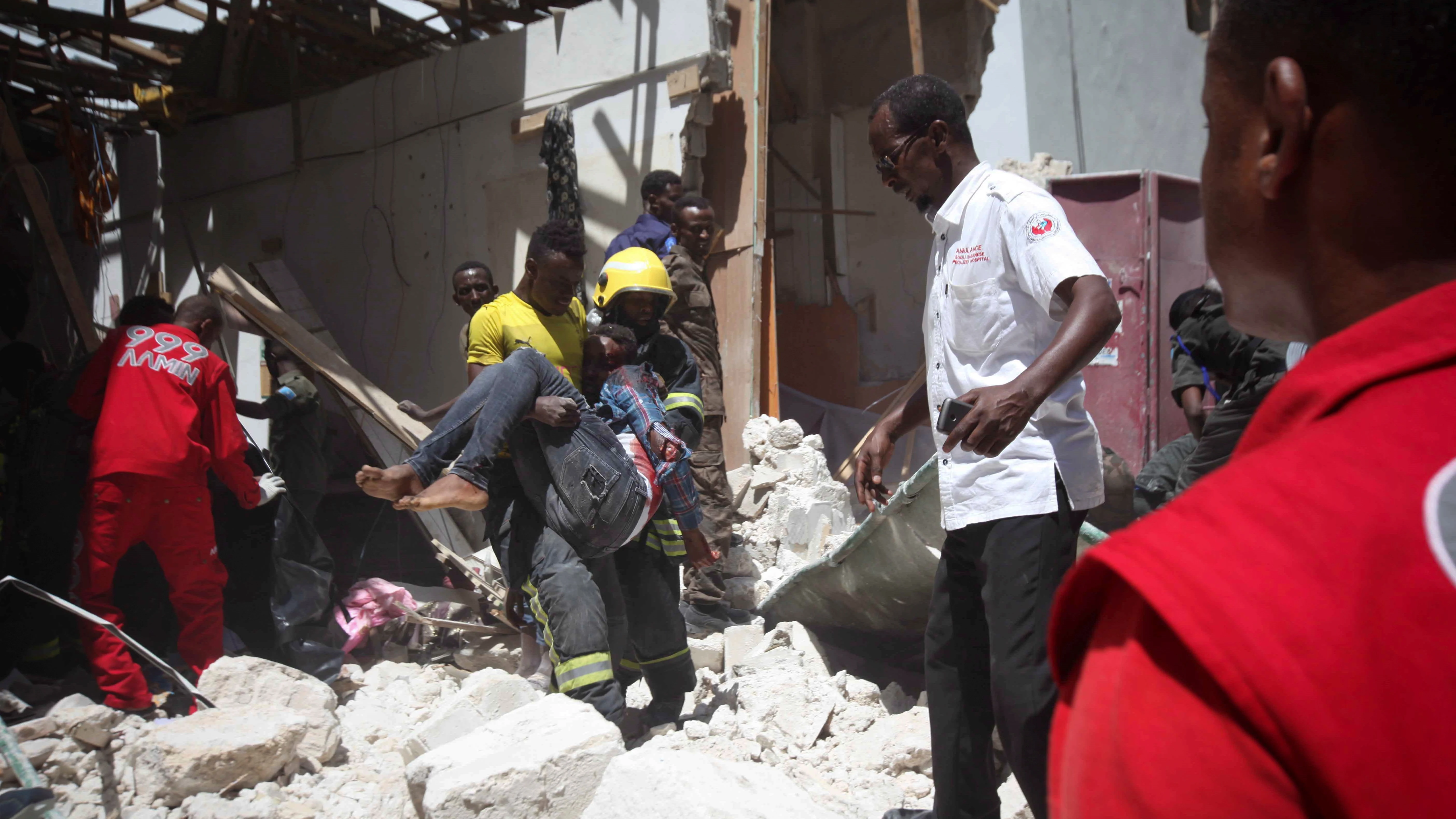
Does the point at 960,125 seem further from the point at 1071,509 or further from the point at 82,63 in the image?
the point at 82,63

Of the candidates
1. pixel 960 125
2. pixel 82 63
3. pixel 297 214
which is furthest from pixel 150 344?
pixel 82 63

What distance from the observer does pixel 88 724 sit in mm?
3320

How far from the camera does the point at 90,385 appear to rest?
4.07 meters

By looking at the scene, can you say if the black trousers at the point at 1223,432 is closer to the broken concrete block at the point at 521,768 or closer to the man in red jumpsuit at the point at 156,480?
the broken concrete block at the point at 521,768

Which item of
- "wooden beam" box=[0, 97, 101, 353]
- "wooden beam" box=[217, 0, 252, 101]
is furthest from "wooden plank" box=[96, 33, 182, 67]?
"wooden beam" box=[0, 97, 101, 353]

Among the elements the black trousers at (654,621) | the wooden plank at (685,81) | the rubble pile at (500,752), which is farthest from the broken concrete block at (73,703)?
the wooden plank at (685,81)

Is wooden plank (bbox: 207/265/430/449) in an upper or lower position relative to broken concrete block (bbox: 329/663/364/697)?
upper

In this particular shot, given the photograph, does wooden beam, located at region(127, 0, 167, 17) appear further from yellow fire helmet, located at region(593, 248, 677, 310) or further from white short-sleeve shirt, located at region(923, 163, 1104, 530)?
white short-sleeve shirt, located at region(923, 163, 1104, 530)

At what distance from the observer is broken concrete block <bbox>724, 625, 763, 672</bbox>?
4.16 m

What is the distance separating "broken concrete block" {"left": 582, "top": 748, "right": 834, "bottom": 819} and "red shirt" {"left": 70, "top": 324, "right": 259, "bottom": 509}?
8.43 feet

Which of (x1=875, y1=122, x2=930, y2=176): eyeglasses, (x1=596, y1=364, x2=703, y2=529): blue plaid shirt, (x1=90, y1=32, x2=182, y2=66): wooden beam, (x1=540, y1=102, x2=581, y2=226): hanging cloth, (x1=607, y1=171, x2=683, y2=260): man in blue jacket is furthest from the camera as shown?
(x1=90, y1=32, x2=182, y2=66): wooden beam

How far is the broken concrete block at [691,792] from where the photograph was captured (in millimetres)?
2248

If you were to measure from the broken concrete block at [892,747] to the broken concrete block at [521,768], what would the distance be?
0.91m

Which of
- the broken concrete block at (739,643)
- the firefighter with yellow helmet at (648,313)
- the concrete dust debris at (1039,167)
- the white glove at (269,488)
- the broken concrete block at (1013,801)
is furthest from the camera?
the concrete dust debris at (1039,167)
